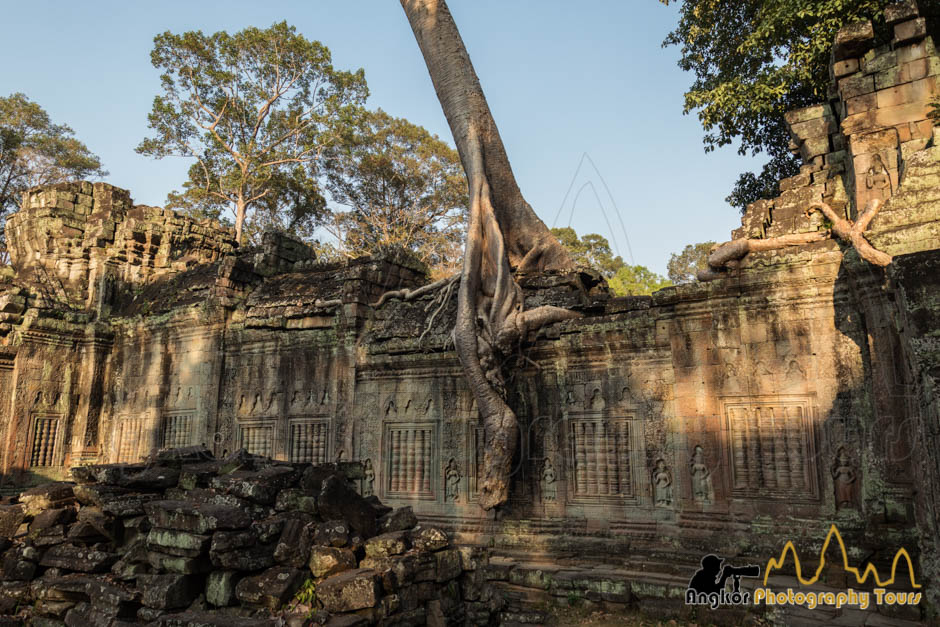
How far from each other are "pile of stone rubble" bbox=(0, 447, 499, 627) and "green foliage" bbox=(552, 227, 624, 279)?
86.5 feet

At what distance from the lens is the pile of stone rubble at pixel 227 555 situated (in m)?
4.68

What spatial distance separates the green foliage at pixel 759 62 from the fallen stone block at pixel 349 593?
9420 millimetres

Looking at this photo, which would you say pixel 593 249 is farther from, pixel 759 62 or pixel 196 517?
pixel 196 517

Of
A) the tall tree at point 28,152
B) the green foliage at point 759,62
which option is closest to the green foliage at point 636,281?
the green foliage at point 759,62

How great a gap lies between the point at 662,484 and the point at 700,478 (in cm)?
43

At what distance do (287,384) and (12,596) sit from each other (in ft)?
16.2

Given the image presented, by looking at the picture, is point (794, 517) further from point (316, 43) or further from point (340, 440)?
point (316, 43)

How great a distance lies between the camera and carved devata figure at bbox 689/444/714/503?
23.0 feet

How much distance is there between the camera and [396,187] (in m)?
29.1

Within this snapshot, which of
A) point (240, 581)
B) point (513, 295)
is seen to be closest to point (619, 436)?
point (513, 295)

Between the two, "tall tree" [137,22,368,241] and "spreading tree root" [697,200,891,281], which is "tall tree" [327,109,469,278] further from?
"spreading tree root" [697,200,891,281]

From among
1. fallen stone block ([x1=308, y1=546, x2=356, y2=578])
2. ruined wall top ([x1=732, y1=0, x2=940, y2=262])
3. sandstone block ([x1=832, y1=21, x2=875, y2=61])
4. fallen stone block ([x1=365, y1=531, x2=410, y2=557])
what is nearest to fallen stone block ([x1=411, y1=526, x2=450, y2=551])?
fallen stone block ([x1=365, y1=531, x2=410, y2=557])

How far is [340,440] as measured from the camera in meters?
9.55

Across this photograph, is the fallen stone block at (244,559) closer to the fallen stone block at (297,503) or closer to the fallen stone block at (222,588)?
the fallen stone block at (222,588)
